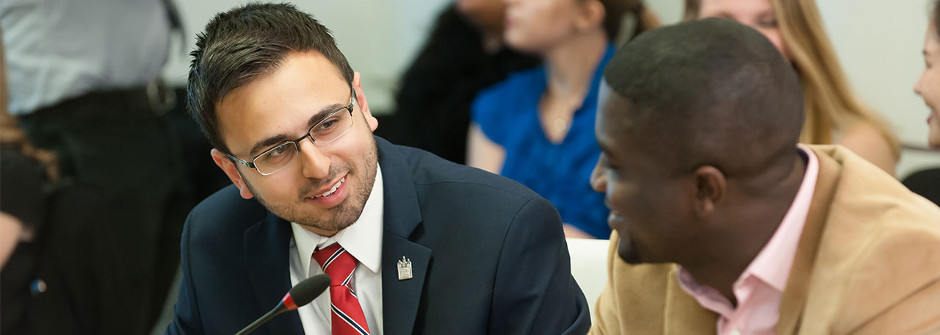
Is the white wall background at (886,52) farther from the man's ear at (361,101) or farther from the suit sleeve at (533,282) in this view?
the suit sleeve at (533,282)

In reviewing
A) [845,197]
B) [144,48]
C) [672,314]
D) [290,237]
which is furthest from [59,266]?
[845,197]

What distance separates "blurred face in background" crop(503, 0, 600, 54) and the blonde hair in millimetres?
535

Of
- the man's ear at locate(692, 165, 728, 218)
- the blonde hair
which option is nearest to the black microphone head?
the man's ear at locate(692, 165, 728, 218)

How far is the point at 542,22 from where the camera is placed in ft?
9.13

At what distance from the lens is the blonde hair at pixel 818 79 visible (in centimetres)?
239

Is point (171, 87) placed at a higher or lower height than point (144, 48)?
lower

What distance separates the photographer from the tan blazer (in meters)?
1.04

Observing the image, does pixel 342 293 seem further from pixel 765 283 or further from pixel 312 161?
pixel 765 283

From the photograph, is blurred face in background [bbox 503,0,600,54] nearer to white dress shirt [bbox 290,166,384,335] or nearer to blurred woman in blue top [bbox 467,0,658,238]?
blurred woman in blue top [bbox 467,0,658,238]

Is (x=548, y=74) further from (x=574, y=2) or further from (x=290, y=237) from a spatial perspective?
(x=290, y=237)

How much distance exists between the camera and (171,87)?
11.2 feet

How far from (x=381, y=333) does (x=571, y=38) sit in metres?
1.45

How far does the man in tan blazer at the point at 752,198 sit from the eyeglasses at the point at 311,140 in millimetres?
440

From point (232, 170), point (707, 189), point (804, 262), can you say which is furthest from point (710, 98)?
point (232, 170)
